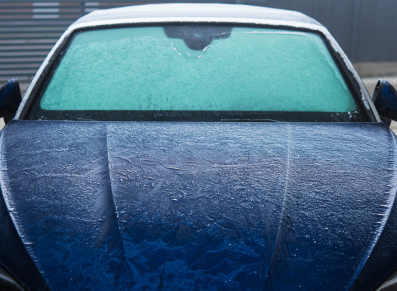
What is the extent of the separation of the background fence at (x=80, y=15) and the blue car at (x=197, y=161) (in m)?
8.47

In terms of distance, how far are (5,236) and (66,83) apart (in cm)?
90

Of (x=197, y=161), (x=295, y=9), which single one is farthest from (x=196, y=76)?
(x=295, y=9)

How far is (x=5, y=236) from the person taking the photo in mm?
1048

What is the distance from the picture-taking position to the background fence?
32.1 ft

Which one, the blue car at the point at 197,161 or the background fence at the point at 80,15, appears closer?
the blue car at the point at 197,161

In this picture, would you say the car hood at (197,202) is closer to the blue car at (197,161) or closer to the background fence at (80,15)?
the blue car at (197,161)

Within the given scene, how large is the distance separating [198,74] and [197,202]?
810mm

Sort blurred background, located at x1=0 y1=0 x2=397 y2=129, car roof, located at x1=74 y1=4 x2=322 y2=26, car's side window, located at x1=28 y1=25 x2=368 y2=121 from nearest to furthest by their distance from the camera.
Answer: car's side window, located at x1=28 y1=25 x2=368 y2=121
car roof, located at x1=74 y1=4 x2=322 y2=26
blurred background, located at x1=0 y1=0 x2=397 y2=129

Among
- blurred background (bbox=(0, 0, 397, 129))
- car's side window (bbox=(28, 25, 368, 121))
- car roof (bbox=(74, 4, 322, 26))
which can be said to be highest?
car roof (bbox=(74, 4, 322, 26))

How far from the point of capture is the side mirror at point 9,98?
1837 millimetres

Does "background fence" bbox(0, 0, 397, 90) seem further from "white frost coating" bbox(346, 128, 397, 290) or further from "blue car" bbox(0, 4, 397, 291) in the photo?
"white frost coating" bbox(346, 128, 397, 290)

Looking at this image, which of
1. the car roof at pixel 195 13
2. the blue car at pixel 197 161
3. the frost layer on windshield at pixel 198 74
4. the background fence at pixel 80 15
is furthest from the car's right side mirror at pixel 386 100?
the background fence at pixel 80 15

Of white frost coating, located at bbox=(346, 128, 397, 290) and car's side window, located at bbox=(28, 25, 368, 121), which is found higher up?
car's side window, located at bbox=(28, 25, 368, 121)

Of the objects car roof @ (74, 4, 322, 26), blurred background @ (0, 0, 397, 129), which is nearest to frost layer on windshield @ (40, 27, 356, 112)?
car roof @ (74, 4, 322, 26)
